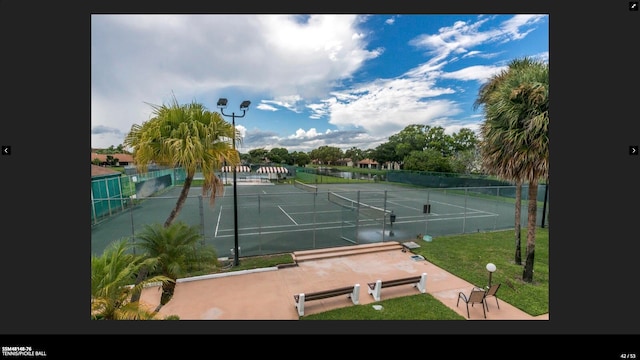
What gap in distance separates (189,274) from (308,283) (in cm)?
405

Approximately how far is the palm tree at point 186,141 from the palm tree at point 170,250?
196 centimetres

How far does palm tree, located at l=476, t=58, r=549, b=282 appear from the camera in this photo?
7.42 m

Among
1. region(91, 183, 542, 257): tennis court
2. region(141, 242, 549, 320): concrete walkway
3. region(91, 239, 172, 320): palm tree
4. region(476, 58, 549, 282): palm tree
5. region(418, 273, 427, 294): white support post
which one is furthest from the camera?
region(91, 183, 542, 257): tennis court

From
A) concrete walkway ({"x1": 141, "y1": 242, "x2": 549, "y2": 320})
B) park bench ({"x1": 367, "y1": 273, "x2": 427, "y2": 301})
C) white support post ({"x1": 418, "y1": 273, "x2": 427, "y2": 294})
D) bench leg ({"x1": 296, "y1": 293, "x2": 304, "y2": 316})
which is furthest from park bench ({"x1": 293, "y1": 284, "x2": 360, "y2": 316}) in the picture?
white support post ({"x1": 418, "y1": 273, "x2": 427, "y2": 294})

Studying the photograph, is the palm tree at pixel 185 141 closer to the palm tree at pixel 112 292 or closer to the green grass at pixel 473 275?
the palm tree at pixel 112 292

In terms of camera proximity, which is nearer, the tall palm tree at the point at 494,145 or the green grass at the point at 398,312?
the green grass at the point at 398,312

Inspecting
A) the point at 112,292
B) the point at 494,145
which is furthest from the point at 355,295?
the point at 494,145

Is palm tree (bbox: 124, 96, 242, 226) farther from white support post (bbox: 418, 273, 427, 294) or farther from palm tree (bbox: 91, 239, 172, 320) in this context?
white support post (bbox: 418, 273, 427, 294)

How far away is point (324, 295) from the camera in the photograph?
6.98 meters

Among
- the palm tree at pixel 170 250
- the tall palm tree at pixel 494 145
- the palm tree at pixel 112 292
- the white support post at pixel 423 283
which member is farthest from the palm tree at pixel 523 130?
the palm tree at pixel 112 292

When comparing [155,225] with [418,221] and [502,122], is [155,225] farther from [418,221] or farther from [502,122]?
[418,221]

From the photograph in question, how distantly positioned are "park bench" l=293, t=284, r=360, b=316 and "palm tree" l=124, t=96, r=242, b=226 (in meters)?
3.68

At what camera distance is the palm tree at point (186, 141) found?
5.74 meters

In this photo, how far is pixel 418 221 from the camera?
18344 mm
